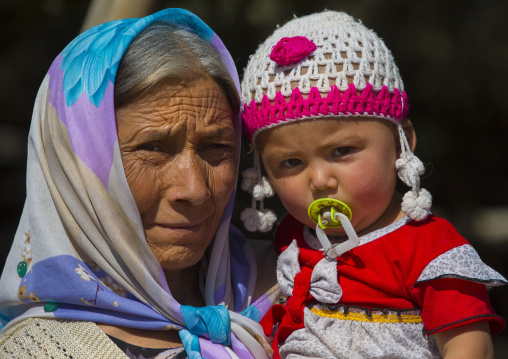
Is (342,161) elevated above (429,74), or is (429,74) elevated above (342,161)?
(342,161)

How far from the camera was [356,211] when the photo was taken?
261 centimetres

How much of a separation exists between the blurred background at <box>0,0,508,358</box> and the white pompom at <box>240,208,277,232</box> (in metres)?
2.88

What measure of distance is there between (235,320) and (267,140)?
0.80 meters

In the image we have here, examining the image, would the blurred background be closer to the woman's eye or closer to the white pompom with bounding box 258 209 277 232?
the white pompom with bounding box 258 209 277 232

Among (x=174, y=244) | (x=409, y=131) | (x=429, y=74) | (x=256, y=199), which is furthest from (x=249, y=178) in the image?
(x=429, y=74)

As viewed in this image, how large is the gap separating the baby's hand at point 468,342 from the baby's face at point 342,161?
55 cm

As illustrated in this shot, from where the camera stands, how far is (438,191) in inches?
289

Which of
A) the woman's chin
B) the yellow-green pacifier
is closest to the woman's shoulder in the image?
the woman's chin

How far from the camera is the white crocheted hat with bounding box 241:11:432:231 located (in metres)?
2.54

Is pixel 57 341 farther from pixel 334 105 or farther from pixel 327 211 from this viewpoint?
pixel 334 105

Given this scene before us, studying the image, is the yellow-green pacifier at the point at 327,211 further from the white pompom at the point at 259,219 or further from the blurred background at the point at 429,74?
the blurred background at the point at 429,74

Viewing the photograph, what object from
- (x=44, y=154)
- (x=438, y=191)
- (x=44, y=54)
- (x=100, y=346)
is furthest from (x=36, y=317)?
(x=438, y=191)

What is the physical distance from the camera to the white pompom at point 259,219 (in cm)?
300

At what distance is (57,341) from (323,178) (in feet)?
4.00
